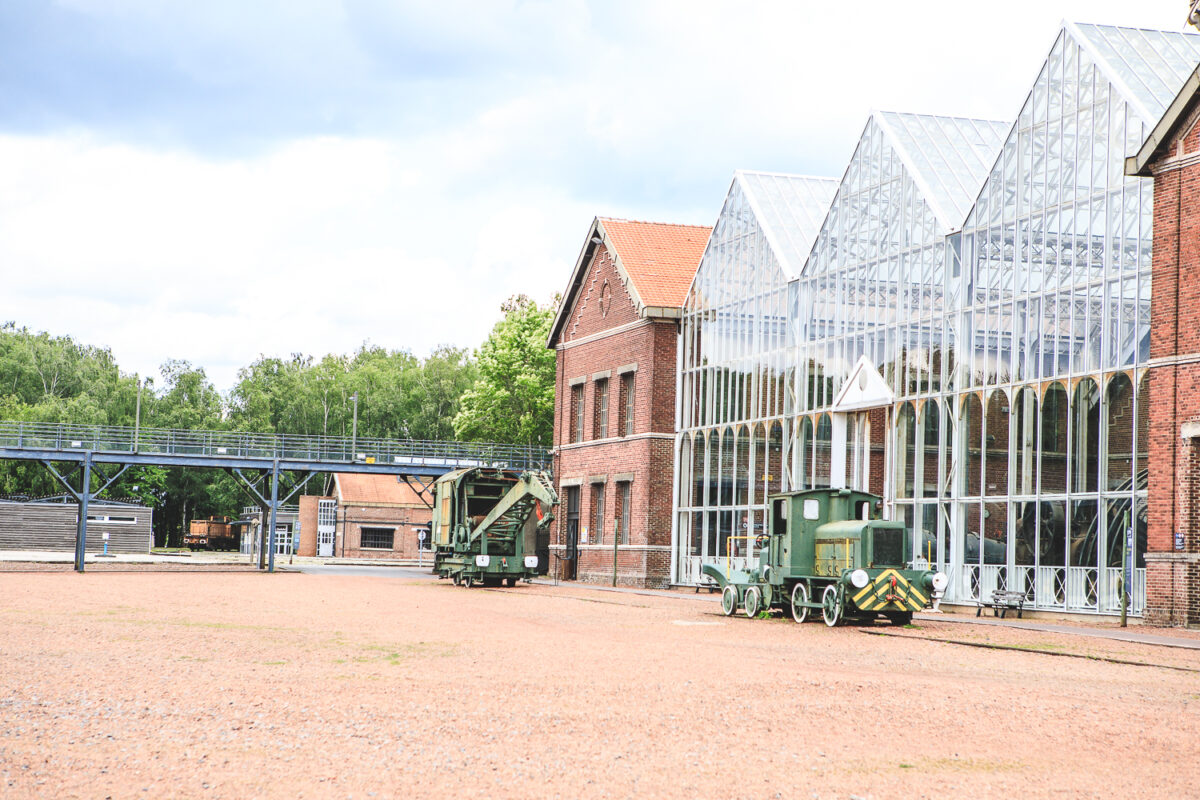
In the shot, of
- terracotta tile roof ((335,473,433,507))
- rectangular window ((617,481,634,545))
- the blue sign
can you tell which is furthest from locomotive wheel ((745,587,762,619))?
terracotta tile roof ((335,473,433,507))

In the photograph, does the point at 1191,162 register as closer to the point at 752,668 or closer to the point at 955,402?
the point at 955,402

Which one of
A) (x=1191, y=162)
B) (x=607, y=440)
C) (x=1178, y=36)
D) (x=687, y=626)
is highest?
(x=1178, y=36)

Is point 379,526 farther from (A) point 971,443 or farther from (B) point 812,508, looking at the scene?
(B) point 812,508

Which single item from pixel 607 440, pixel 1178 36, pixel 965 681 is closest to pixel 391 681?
pixel 965 681

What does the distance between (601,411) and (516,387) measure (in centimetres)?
2205

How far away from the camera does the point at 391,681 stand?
44.9 ft

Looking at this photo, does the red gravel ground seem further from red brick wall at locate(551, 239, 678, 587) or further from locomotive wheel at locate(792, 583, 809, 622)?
red brick wall at locate(551, 239, 678, 587)

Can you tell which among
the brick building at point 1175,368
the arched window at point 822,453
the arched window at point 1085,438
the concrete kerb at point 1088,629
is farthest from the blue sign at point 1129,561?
the arched window at point 822,453

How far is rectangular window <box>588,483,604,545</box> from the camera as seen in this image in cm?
4562

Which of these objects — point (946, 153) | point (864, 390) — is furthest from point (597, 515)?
point (946, 153)

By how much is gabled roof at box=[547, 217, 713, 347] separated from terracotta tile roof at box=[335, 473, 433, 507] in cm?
3457

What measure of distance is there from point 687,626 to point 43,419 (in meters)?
77.5

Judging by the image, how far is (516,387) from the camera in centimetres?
6825

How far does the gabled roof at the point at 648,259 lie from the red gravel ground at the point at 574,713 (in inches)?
873
